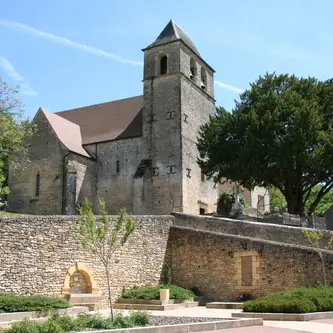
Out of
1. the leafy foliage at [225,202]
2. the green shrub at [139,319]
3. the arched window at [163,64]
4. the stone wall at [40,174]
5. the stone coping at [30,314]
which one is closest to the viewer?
the green shrub at [139,319]

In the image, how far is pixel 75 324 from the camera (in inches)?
426

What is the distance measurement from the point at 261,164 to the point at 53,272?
52.1 ft

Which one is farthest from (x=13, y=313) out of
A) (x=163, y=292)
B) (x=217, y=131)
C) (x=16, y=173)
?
(x=16, y=173)

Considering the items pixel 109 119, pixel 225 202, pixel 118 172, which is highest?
pixel 109 119

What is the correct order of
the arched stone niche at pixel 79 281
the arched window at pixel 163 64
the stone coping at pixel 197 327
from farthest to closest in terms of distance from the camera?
the arched window at pixel 163 64
the arched stone niche at pixel 79 281
the stone coping at pixel 197 327

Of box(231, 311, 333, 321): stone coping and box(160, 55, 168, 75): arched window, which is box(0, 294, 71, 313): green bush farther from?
box(160, 55, 168, 75): arched window

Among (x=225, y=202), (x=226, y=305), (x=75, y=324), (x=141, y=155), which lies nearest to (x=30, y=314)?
(x=75, y=324)

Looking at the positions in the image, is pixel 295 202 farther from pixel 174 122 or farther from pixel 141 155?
pixel 141 155

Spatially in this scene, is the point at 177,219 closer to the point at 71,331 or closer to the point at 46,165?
the point at 71,331

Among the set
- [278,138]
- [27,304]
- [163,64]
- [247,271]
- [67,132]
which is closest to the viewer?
[27,304]

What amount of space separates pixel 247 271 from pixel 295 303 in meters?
5.95

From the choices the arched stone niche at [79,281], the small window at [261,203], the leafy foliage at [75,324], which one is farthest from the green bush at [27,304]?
the small window at [261,203]

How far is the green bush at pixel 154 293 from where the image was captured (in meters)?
18.7

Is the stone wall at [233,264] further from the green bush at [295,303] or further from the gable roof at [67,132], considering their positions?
the gable roof at [67,132]
